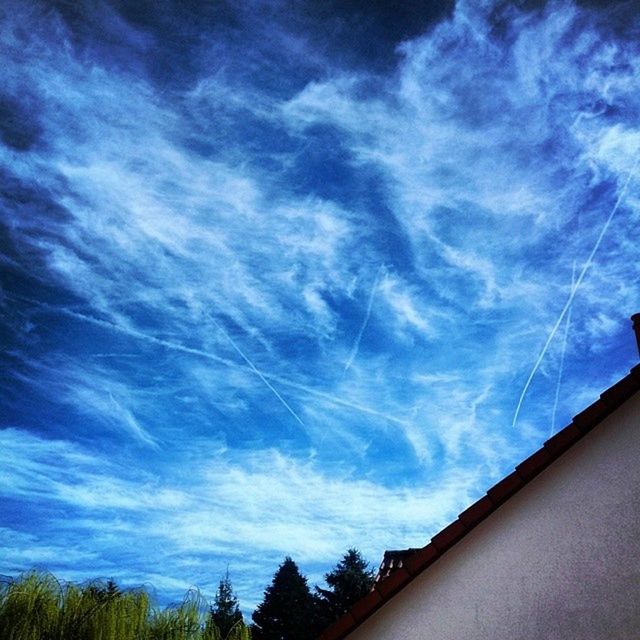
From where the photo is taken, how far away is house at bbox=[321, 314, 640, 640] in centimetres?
677

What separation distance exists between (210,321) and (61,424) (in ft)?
126

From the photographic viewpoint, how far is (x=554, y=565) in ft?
23.3

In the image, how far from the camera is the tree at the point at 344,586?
92.6 ft

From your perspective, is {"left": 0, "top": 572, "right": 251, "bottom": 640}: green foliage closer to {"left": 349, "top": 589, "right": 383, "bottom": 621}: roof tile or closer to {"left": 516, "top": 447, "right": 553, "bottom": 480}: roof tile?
{"left": 349, "top": 589, "right": 383, "bottom": 621}: roof tile

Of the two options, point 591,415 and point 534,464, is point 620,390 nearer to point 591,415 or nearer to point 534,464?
point 591,415

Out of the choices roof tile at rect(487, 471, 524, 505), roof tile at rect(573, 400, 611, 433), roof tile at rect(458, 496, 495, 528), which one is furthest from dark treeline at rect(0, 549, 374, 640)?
roof tile at rect(573, 400, 611, 433)

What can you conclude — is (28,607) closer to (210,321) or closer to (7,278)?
(7,278)

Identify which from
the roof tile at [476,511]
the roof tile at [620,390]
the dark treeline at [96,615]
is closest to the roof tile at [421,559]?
the roof tile at [476,511]

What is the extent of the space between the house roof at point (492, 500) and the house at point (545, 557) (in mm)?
13

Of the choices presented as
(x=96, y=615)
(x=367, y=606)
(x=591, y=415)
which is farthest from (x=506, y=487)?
(x=96, y=615)

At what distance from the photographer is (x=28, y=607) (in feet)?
32.6

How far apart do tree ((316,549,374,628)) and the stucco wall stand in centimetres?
2184

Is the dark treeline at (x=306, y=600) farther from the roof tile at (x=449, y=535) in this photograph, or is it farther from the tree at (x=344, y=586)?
the roof tile at (x=449, y=535)

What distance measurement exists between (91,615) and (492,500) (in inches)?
272
